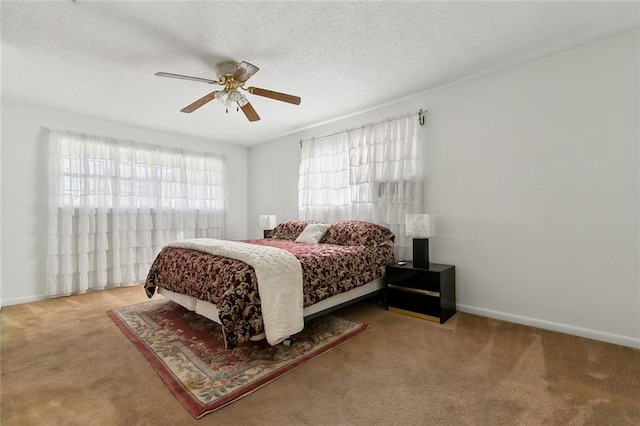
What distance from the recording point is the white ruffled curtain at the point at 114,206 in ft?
12.6

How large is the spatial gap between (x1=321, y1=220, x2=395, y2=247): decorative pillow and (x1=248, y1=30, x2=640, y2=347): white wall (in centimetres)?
60

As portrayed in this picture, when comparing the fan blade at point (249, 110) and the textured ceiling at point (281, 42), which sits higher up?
the textured ceiling at point (281, 42)

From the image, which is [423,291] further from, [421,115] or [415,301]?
[421,115]

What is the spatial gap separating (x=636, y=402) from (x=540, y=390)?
458 mm


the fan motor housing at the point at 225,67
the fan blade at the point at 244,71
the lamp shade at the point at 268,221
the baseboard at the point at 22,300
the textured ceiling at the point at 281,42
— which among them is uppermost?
the textured ceiling at the point at 281,42

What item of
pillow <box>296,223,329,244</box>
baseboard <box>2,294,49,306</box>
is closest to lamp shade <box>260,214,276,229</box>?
pillow <box>296,223,329,244</box>

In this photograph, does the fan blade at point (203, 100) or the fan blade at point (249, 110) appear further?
the fan blade at point (249, 110)

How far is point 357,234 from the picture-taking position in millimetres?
3467

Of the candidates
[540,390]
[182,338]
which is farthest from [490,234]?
[182,338]

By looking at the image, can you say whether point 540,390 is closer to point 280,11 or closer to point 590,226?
point 590,226

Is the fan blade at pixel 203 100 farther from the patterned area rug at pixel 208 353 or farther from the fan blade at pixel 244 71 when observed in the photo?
the patterned area rug at pixel 208 353

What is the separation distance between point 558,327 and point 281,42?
136 inches

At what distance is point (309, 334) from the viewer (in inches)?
101

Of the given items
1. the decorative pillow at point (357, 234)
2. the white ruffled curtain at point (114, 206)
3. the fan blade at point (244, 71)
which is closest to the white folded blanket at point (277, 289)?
the decorative pillow at point (357, 234)
